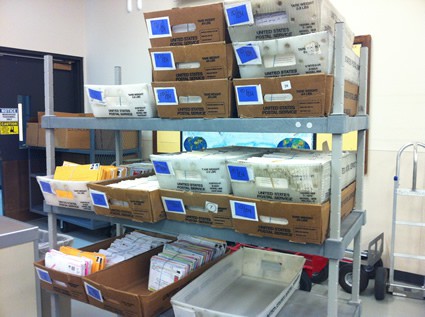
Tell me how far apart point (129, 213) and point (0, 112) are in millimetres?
3945

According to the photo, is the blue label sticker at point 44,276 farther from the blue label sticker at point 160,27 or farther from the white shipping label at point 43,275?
the blue label sticker at point 160,27

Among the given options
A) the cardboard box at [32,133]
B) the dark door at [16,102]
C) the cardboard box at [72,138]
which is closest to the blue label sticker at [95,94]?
the cardboard box at [72,138]

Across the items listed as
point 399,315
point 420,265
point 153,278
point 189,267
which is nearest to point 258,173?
point 189,267

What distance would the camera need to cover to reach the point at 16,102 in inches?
198

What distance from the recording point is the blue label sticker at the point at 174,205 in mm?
1642

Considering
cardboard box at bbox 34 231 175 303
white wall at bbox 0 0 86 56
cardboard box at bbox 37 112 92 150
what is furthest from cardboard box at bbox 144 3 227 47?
white wall at bbox 0 0 86 56

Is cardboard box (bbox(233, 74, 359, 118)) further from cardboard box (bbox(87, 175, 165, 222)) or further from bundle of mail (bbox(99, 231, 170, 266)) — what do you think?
bundle of mail (bbox(99, 231, 170, 266))

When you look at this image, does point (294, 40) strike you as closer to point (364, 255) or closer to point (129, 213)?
point (129, 213)

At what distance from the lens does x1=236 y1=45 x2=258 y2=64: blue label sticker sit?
1454 mm

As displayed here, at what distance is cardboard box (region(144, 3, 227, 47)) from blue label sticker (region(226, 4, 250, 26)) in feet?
0.17

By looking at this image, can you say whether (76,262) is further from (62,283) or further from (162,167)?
(162,167)

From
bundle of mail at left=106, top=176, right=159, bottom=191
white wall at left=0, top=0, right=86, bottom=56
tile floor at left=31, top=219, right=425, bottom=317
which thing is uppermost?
white wall at left=0, top=0, right=86, bottom=56

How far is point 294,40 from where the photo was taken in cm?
137

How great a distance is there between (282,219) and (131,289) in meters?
0.89
